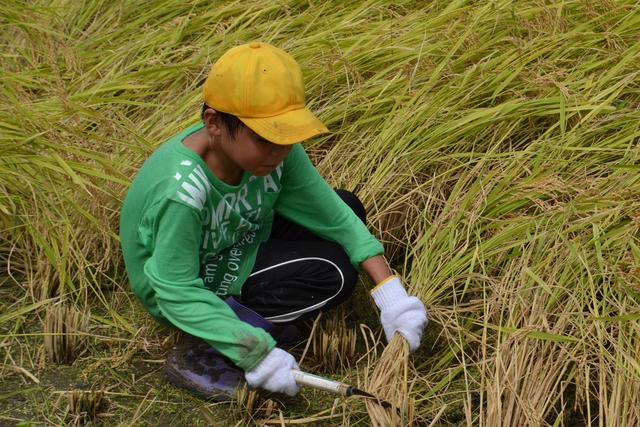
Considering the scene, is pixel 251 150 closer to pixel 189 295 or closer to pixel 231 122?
pixel 231 122

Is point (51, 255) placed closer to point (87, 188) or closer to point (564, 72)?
point (87, 188)

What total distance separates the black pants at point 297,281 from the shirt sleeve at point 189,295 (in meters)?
0.25

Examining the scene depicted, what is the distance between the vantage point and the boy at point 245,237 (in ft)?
7.15

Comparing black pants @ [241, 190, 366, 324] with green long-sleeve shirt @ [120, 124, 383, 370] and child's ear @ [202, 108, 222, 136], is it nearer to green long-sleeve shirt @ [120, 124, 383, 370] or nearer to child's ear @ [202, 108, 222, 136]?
green long-sleeve shirt @ [120, 124, 383, 370]

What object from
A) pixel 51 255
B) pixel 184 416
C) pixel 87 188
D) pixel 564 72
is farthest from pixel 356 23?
pixel 184 416

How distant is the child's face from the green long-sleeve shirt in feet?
0.33

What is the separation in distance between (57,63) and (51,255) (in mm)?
1063

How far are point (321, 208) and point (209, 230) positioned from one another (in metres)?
0.32

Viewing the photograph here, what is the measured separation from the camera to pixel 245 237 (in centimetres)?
260

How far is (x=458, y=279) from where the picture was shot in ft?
8.42

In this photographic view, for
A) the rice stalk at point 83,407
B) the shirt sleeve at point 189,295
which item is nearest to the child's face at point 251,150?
the shirt sleeve at point 189,295

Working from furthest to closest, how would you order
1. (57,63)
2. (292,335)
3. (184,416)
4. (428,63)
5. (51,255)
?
(57,63) < (428,63) < (51,255) < (292,335) < (184,416)

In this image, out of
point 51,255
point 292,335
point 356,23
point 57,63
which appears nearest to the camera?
point 292,335

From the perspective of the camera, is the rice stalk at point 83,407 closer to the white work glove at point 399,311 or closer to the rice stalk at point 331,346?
the rice stalk at point 331,346
